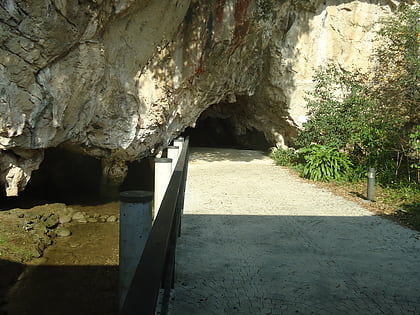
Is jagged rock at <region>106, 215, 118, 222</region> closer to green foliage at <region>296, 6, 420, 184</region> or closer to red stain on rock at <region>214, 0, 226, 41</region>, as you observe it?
red stain on rock at <region>214, 0, 226, 41</region>

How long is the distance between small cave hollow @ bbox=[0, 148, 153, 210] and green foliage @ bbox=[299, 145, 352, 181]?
6.09 m

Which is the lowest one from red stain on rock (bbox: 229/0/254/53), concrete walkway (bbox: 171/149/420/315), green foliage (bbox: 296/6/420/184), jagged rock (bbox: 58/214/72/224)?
jagged rock (bbox: 58/214/72/224)

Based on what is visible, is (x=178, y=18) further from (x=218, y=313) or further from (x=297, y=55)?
(x=218, y=313)

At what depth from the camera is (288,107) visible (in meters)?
14.2

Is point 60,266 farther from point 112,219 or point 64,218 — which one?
point 112,219

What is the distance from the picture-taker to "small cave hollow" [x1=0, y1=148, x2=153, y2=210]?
36.7 ft

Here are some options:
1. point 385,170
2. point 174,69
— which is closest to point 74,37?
point 174,69

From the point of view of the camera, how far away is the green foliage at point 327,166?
10102mm

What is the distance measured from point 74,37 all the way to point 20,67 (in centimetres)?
130

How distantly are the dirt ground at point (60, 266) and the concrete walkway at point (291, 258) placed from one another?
5.20 ft

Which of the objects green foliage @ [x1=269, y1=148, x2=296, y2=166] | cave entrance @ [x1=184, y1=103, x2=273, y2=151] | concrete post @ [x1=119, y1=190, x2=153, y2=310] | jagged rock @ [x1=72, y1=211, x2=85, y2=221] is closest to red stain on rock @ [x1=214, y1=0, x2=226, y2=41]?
green foliage @ [x1=269, y1=148, x2=296, y2=166]

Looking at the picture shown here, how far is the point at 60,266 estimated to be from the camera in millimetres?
6680

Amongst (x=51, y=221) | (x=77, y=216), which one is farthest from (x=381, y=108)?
(x=51, y=221)

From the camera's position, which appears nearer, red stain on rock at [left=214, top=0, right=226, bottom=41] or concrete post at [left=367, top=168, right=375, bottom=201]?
concrete post at [left=367, top=168, right=375, bottom=201]
